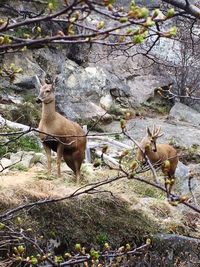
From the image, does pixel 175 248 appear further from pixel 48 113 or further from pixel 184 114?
pixel 184 114

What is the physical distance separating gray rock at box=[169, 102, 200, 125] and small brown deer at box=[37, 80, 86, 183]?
991 cm

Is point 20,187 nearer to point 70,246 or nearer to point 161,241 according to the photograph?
point 70,246

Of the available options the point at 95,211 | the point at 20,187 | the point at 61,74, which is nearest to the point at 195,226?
the point at 95,211

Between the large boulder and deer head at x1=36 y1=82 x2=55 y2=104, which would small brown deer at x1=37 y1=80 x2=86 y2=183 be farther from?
the large boulder

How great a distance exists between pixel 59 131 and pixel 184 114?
1079 centimetres

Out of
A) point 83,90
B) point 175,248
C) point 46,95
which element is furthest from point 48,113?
point 83,90

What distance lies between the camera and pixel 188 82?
20516 millimetres

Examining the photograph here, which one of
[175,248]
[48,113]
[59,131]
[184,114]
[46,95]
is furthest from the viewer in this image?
[184,114]

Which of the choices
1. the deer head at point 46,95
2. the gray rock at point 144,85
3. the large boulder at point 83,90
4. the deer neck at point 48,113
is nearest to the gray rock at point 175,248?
the deer neck at point 48,113

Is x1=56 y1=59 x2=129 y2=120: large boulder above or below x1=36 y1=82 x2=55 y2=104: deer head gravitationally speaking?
below

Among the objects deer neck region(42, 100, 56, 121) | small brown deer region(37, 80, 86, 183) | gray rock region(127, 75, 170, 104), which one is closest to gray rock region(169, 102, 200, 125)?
gray rock region(127, 75, 170, 104)

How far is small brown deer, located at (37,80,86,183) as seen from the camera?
9282mm

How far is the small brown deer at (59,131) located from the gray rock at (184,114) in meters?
9.91

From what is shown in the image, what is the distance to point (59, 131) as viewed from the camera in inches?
364
